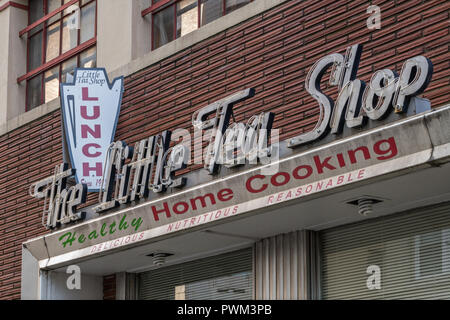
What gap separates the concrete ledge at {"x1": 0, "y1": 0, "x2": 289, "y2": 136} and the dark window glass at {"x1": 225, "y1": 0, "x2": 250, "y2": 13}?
1.63 ft

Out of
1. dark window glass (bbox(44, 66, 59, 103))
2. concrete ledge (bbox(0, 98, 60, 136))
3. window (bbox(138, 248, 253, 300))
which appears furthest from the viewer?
dark window glass (bbox(44, 66, 59, 103))

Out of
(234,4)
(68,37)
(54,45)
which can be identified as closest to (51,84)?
(54,45)

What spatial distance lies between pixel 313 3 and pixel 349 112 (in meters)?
2.68

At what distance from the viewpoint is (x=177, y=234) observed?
16156mm

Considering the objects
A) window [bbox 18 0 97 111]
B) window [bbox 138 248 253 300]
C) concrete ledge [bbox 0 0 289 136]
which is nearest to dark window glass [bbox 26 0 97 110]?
window [bbox 18 0 97 111]

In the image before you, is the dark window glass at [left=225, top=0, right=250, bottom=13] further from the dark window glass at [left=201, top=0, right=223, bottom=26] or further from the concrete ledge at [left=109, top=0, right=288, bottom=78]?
the concrete ledge at [left=109, top=0, right=288, bottom=78]

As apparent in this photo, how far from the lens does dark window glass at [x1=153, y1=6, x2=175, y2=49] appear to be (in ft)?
63.2

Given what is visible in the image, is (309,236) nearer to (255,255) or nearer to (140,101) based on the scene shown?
(255,255)

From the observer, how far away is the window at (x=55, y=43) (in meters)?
21.2

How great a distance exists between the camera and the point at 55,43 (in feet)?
72.9

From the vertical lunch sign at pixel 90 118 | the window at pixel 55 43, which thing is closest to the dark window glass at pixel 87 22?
the window at pixel 55 43

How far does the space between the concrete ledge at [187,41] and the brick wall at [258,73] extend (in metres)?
0.10

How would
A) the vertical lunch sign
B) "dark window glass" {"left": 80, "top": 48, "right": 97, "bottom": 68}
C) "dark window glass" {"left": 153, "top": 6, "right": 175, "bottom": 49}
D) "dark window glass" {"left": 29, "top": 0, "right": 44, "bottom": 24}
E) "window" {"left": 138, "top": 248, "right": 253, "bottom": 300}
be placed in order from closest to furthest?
"window" {"left": 138, "top": 248, "right": 253, "bottom": 300} → the vertical lunch sign → "dark window glass" {"left": 153, "top": 6, "right": 175, "bottom": 49} → "dark window glass" {"left": 80, "top": 48, "right": 97, "bottom": 68} → "dark window glass" {"left": 29, "top": 0, "right": 44, "bottom": 24}

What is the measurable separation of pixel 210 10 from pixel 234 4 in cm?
70
